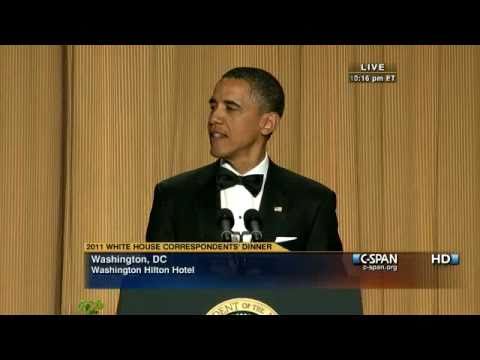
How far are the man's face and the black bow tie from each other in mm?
79

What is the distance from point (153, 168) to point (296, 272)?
69 cm

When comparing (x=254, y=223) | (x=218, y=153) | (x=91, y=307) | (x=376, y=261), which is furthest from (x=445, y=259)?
(x=91, y=307)

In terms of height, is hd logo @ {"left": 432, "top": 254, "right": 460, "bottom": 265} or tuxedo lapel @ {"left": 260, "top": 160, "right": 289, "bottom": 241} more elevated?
tuxedo lapel @ {"left": 260, "top": 160, "right": 289, "bottom": 241}

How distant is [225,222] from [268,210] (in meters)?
0.17

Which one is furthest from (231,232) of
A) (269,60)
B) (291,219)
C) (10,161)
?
(10,161)

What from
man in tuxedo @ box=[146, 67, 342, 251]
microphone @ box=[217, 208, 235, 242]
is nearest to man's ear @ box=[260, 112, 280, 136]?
man in tuxedo @ box=[146, 67, 342, 251]

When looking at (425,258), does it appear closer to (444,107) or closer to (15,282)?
(444,107)

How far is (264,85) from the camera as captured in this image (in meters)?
3.08

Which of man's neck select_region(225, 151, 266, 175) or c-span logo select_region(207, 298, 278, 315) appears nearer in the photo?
c-span logo select_region(207, 298, 278, 315)

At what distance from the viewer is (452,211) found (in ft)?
10.1

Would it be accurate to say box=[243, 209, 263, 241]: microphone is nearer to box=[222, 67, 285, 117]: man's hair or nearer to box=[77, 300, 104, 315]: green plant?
box=[222, 67, 285, 117]: man's hair

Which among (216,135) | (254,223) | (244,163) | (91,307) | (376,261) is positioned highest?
(216,135)

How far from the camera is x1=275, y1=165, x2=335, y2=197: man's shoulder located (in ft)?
10.1

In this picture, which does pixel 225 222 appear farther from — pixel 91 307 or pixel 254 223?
pixel 91 307
